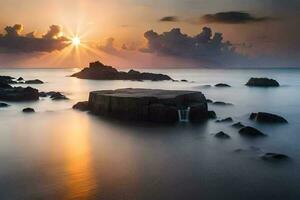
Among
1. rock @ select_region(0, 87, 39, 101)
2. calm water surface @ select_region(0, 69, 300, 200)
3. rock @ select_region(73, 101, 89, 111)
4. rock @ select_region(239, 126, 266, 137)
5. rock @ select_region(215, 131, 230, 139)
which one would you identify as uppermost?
rock @ select_region(0, 87, 39, 101)

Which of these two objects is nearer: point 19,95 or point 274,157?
point 274,157

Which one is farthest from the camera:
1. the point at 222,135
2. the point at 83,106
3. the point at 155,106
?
the point at 83,106

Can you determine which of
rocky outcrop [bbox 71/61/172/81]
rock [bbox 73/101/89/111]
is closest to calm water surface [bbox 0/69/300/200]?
rock [bbox 73/101/89/111]

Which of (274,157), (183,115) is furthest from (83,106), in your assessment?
(274,157)

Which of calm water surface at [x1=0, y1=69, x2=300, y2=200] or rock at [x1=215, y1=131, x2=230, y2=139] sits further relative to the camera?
rock at [x1=215, y1=131, x2=230, y2=139]

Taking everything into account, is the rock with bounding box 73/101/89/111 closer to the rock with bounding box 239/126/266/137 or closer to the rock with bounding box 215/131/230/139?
the rock with bounding box 215/131/230/139

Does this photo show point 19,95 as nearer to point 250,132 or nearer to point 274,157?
point 250,132

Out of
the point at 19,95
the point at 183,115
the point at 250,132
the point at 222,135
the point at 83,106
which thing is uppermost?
the point at 19,95

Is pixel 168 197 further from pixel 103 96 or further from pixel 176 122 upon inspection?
pixel 103 96

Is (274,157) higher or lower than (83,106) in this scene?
lower

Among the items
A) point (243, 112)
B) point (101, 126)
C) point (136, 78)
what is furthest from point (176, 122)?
point (136, 78)
